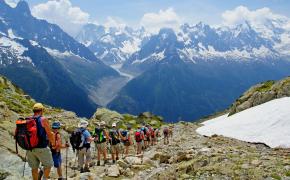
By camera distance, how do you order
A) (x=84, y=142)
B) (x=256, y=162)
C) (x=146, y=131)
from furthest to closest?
(x=146, y=131) → (x=84, y=142) → (x=256, y=162)

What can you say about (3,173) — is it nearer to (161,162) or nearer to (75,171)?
(75,171)

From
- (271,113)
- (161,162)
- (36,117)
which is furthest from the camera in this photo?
(271,113)

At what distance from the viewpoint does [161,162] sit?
29.8 meters

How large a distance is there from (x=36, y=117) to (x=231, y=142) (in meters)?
30.7

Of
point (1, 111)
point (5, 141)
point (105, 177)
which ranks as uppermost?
point (1, 111)

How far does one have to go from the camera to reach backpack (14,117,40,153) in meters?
16.5

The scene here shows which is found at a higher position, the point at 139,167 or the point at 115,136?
the point at 115,136

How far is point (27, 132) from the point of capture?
1655cm

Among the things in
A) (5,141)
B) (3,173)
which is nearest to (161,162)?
(5,141)

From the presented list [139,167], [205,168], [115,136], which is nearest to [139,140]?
[115,136]

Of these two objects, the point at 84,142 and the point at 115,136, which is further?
the point at 115,136

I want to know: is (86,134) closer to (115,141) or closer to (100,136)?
(100,136)

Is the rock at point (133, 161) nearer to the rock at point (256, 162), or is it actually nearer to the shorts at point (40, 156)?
the rock at point (256, 162)

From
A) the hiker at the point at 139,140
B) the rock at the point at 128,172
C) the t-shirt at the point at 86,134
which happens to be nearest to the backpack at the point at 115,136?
the hiker at the point at 139,140
